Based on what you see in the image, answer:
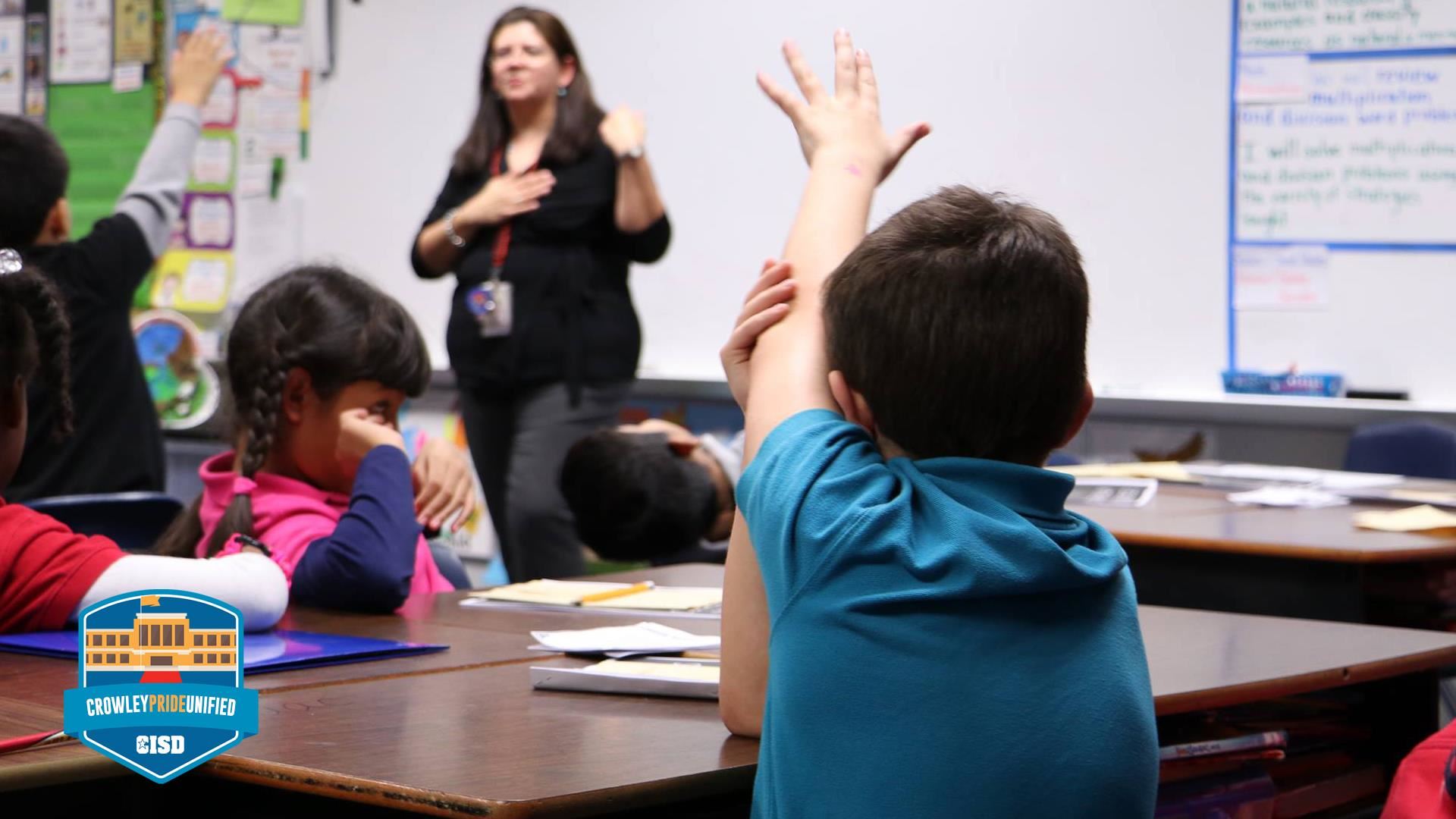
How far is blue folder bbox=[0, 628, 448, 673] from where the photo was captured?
1.56m

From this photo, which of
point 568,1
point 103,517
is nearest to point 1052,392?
point 103,517

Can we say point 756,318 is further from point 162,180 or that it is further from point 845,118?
point 162,180

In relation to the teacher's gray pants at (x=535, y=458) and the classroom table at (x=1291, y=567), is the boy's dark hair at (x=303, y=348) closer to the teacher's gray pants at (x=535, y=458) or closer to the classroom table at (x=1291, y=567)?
the classroom table at (x=1291, y=567)

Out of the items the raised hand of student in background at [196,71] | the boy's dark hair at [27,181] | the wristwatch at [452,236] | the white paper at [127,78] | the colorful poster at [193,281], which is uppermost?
the white paper at [127,78]

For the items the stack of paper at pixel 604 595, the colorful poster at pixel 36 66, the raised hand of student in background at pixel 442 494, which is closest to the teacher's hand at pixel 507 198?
the raised hand of student in background at pixel 442 494

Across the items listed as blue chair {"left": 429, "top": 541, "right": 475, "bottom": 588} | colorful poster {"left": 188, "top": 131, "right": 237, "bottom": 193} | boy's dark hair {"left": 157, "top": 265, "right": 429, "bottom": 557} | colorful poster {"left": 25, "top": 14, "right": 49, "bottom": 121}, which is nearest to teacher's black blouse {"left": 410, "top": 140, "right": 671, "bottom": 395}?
blue chair {"left": 429, "top": 541, "right": 475, "bottom": 588}

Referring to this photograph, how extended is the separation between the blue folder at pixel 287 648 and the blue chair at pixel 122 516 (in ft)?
3.24

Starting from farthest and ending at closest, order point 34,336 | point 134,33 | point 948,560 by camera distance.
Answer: point 134,33 → point 34,336 → point 948,560

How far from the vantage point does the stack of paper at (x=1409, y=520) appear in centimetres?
262

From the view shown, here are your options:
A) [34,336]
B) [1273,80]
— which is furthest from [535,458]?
[34,336]

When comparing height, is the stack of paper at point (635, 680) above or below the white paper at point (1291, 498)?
above

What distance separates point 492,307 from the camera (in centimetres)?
405

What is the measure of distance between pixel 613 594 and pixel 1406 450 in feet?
7.94

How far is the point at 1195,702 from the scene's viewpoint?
1411 mm
